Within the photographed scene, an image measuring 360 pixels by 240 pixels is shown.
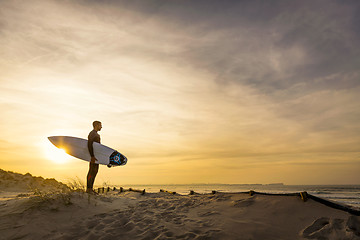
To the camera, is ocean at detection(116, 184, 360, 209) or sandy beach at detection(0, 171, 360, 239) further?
ocean at detection(116, 184, 360, 209)

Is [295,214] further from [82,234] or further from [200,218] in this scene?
[82,234]

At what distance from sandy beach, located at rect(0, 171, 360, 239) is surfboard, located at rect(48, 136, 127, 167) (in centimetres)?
313

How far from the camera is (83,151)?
388 inches

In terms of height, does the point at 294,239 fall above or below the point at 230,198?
below

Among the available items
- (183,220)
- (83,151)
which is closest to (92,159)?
(83,151)

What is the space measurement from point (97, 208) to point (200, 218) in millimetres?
2799

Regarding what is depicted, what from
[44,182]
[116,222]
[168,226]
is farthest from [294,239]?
[44,182]

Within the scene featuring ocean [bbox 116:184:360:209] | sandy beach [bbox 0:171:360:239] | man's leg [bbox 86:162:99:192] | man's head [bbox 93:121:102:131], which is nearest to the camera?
sandy beach [bbox 0:171:360:239]

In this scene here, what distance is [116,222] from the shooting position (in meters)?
4.74

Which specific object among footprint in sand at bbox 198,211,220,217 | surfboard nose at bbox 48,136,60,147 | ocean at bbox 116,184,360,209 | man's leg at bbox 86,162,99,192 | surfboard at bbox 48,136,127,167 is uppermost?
surfboard nose at bbox 48,136,60,147

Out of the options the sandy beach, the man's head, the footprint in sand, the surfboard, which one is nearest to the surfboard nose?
the surfboard

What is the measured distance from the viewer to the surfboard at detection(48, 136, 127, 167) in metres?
9.15

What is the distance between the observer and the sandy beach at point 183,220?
12.1 ft

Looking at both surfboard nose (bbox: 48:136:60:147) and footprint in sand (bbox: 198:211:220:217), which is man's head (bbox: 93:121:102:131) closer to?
surfboard nose (bbox: 48:136:60:147)
